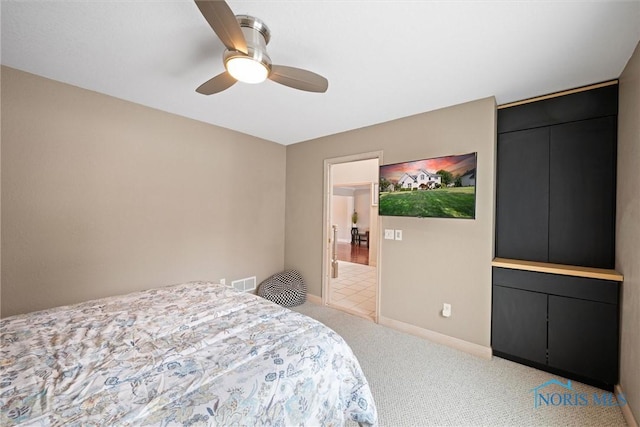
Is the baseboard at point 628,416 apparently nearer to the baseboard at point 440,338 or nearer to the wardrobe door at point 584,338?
the wardrobe door at point 584,338

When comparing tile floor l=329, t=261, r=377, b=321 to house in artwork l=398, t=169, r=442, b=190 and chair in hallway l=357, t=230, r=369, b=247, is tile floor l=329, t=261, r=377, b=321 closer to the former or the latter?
house in artwork l=398, t=169, r=442, b=190

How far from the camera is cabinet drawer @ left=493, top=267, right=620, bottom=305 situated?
6.22 feet

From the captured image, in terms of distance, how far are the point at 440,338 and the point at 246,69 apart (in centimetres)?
303

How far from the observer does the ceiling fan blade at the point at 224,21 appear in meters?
1.04

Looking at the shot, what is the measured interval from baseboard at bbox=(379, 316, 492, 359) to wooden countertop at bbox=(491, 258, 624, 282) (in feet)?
2.77

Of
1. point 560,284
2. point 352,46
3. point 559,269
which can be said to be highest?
point 352,46

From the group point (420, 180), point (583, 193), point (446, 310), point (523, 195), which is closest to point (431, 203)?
point (420, 180)

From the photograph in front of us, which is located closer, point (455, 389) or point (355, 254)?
point (455, 389)

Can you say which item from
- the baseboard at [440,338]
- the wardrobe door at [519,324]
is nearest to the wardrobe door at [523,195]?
the wardrobe door at [519,324]

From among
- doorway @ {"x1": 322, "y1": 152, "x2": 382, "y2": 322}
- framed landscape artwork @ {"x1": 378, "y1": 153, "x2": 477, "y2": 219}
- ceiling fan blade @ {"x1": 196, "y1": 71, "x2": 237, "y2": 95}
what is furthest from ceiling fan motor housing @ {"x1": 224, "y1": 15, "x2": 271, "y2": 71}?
doorway @ {"x1": 322, "y1": 152, "x2": 382, "y2": 322}

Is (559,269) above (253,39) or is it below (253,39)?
below

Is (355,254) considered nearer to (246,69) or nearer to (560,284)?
(560,284)

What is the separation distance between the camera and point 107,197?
94.5 inches

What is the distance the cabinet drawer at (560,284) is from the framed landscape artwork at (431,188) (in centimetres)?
65
